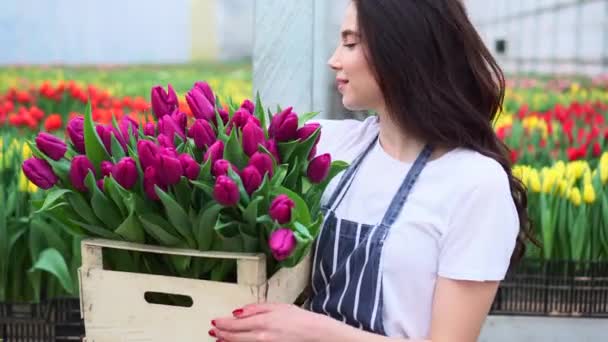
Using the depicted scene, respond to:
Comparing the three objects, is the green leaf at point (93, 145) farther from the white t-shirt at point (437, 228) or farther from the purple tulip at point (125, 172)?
the white t-shirt at point (437, 228)

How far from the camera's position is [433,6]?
1.26 meters

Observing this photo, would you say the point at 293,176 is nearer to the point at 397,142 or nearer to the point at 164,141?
the point at 164,141

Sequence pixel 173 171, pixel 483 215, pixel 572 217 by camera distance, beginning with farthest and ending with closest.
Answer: pixel 572 217, pixel 483 215, pixel 173 171

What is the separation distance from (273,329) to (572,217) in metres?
1.76

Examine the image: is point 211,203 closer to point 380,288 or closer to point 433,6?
point 380,288

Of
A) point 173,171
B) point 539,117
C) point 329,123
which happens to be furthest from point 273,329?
point 539,117

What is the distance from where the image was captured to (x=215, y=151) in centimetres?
104

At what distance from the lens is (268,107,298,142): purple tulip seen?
110 cm

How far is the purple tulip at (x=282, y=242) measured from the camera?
0.96 m

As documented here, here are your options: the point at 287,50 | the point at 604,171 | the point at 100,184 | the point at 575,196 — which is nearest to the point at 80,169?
the point at 100,184

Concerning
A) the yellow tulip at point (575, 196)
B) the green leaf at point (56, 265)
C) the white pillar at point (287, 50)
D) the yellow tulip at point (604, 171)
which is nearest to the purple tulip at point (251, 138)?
the white pillar at point (287, 50)

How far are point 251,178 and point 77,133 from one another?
262 mm

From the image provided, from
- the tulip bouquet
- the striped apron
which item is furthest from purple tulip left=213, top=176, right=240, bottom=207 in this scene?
the striped apron

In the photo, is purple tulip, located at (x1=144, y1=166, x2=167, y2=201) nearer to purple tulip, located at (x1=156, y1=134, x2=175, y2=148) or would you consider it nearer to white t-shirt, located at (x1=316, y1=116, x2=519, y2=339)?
purple tulip, located at (x1=156, y1=134, x2=175, y2=148)
